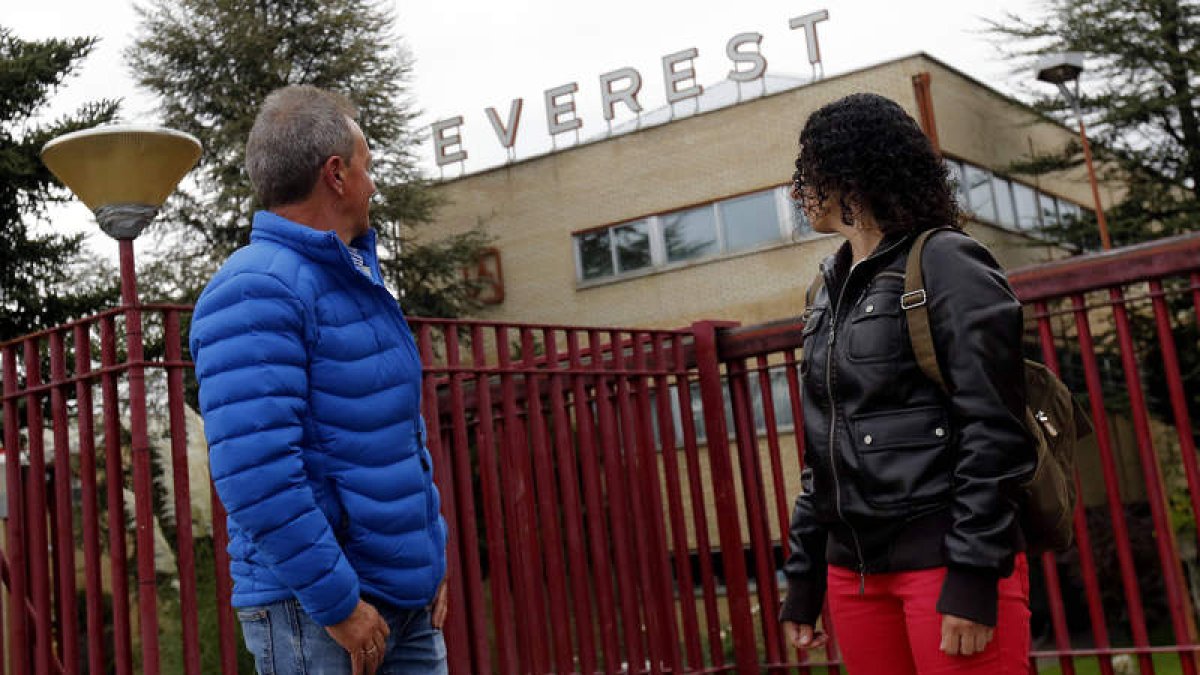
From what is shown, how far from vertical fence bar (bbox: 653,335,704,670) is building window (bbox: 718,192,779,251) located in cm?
1987

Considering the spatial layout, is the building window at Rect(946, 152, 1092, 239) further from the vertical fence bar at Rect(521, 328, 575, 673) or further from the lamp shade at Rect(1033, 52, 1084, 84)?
the vertical fence bar at Rect(521, 328, 575, 673)

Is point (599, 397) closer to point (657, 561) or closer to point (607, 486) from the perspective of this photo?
point (607, 486)

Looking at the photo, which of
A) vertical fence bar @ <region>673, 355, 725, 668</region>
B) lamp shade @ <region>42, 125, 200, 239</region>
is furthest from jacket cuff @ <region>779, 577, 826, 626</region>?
lamp shade @ <region>42, 125, 200, 239</region>

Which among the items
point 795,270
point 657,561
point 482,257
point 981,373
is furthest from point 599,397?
point 482,257

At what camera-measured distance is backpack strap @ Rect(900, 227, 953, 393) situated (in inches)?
101

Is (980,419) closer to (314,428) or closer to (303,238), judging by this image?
(314,428)

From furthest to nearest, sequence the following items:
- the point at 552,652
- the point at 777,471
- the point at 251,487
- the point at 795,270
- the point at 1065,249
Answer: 1. the point at 1065,249
2. the point at 795,270
3. the point at 777,471
4. the point at 552,652
5. the point at 251,487

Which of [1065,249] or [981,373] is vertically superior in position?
[1065,249]

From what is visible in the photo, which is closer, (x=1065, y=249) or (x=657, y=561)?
(x=657, y=561)

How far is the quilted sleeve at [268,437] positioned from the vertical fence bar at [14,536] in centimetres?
223

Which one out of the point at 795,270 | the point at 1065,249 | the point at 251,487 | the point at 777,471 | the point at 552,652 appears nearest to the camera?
the point at 251,487

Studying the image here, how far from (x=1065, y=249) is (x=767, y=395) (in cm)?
2410

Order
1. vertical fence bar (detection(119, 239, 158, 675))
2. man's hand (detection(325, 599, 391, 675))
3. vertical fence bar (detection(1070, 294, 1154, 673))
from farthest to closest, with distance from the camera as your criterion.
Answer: vertical fence bar (detection(1070, 294, 1154, 673))
vertical fence bar (detection(119, 239, 158, 675))
man's hand (detection(325, 599, 391, 675))

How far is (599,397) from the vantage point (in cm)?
540
